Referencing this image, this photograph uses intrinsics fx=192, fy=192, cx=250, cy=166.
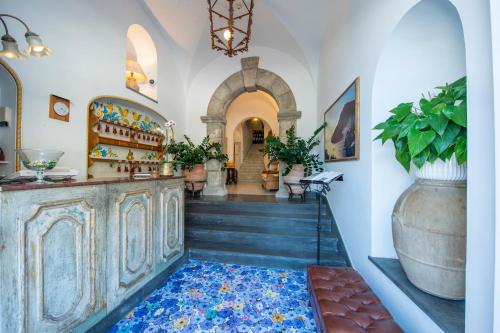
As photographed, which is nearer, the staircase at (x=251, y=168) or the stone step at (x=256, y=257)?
the stone step at (x=256, y=257)

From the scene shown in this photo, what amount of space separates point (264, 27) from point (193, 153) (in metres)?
3.13

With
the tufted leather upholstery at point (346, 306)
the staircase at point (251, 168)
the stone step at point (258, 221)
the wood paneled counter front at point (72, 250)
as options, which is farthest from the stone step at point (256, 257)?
the staircase at point (251, 168)

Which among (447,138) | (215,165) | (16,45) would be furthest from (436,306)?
(215,165)

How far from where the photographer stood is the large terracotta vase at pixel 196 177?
4.18 meters

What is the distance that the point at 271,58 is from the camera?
15.4 ft

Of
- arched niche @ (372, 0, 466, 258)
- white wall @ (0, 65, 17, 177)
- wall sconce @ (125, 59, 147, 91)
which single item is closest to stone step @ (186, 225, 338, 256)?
arched niche @ (372, 0, 466, 258)

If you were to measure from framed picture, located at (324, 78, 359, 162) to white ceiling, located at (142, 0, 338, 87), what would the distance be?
5.35 ft

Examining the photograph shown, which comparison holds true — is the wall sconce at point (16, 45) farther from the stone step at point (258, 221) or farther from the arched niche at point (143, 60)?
the stone step at point (258, 221)

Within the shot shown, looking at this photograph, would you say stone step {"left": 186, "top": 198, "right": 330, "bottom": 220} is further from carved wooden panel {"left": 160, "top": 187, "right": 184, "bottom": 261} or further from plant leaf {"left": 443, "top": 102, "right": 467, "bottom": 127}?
plant leaf {"left": 443, "top": 102, "right": 467, "bottom": 127}

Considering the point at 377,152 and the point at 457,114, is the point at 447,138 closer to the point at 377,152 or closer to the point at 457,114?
the point at 457,114

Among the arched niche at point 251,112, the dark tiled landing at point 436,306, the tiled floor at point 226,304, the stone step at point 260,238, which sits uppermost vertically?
the arched niche at point 251,112

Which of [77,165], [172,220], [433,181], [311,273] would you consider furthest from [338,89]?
[77,165]

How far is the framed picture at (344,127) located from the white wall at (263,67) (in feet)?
4.83

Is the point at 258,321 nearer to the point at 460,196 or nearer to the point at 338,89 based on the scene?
the point at 460,196
